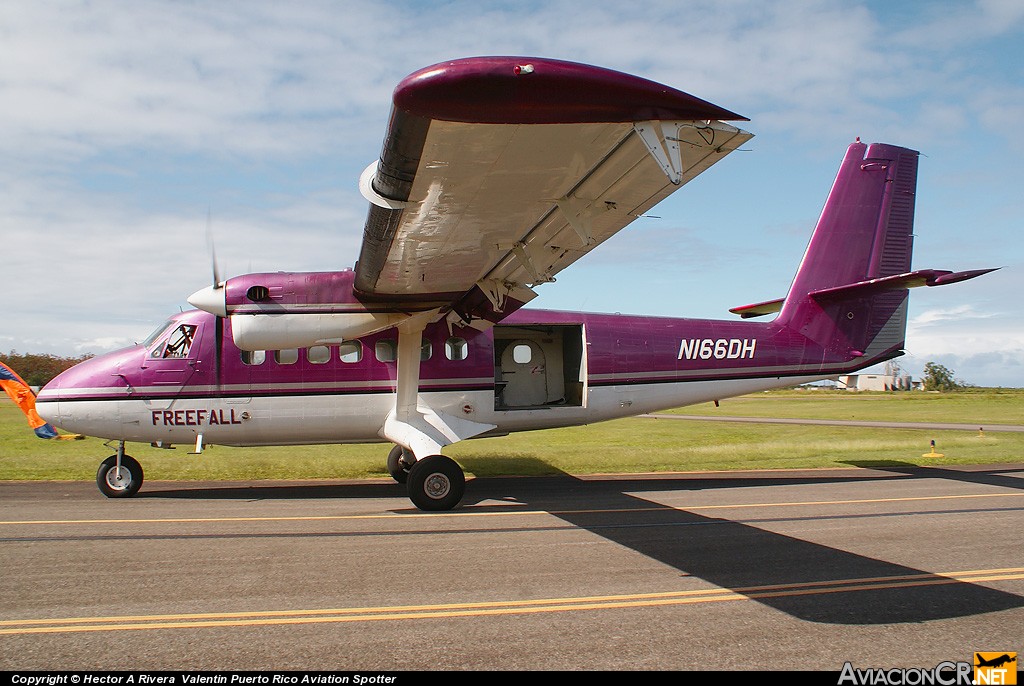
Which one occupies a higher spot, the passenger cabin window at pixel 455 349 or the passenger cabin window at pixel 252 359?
the passenger cabin window at pixel 455 349

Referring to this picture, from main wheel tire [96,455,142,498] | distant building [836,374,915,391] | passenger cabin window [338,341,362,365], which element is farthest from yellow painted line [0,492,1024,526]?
distant building [836,374,915,391]

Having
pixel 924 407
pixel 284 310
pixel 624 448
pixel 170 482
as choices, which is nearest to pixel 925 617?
pixel 284 310

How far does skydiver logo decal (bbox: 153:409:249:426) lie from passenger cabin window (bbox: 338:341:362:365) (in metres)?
1.94

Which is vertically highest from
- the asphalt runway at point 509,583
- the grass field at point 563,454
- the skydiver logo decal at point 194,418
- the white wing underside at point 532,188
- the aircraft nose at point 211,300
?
the white wing underside at point 532,188

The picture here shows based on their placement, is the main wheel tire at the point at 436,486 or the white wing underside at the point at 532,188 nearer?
the white wing underside at the point at 532,188

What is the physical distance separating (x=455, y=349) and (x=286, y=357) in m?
2.97

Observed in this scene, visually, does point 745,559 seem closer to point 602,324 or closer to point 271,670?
point 271,670

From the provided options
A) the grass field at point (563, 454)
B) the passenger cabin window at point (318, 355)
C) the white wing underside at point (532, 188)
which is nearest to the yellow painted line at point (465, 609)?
the white wing underside at point (532, 188)

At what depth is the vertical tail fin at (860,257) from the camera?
14875mm

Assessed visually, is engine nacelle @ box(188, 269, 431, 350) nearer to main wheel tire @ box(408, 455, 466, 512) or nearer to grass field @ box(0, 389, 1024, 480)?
main wheel tire @ box(408, 455, 466, 512)

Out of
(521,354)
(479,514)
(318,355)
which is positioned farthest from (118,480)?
(521,354)

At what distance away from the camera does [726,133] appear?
17.5 ft

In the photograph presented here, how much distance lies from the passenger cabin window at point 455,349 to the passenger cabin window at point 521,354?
4.45 feet

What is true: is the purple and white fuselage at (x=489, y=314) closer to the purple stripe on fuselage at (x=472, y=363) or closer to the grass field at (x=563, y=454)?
the purple stripe on fuselage at (x=472, y=363)
